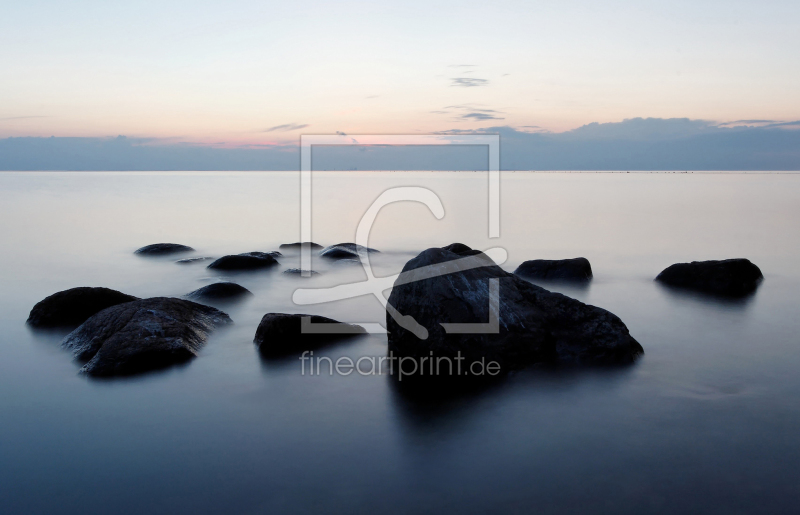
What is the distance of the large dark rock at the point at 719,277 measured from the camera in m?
14.5

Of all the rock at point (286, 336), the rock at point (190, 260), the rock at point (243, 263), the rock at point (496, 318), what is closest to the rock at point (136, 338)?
the rock at point (286, 336)

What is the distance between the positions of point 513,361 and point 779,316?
287 inches

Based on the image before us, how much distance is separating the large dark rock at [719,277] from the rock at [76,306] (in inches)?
524

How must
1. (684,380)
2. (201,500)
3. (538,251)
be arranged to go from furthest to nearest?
(538,251) → (684,380) → (201,500)

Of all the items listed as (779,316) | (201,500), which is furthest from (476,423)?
(779,316)

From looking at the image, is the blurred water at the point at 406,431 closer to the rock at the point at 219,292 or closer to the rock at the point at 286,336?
the rock at the point at 286,336

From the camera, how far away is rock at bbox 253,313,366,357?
9992 millimetres

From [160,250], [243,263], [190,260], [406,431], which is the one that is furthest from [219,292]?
[160,250]

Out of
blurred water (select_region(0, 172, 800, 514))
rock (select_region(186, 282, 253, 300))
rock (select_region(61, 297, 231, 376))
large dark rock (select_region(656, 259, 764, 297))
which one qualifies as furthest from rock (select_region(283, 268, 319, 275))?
large dark rock (select_region(656, 259, 764, 297))

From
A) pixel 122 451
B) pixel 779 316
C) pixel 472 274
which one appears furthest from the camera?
pixel 779 316

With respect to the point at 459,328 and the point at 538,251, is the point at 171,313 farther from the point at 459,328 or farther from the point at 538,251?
the point at 538,251

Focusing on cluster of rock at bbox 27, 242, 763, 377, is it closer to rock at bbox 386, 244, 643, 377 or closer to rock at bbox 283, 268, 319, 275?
rock at bbox 386, 244, 643, 377

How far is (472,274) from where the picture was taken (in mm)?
9391

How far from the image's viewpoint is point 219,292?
1354 cm
